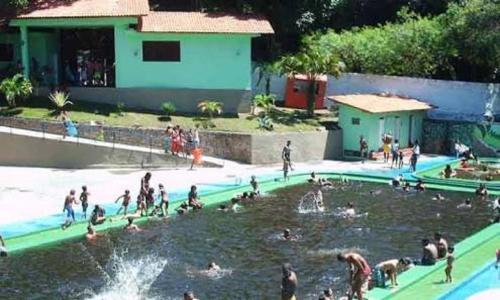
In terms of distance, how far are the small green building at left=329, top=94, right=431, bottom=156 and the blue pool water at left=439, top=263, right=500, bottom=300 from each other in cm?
2179

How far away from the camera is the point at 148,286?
21.0 metres

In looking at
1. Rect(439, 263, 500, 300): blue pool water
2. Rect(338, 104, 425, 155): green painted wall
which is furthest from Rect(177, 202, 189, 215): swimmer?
Rect(338, 104, 425, 155): green painted wall

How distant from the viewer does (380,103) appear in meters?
44.5

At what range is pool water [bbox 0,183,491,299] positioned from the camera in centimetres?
2088

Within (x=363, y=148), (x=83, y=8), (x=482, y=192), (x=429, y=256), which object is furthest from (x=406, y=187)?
(x=83, y=8)

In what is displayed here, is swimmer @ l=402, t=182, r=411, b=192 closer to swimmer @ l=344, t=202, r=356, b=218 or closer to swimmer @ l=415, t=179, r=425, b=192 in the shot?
swimmer @ l=415, t=179, r=425, b=192

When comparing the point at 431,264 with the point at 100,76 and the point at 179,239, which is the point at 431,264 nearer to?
the point at 179,239

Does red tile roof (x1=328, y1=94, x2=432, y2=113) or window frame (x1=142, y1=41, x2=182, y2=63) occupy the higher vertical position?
window frame (x1=142, y1=41, x2=182, y2=63)

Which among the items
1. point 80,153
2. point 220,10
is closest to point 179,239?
point 80,153

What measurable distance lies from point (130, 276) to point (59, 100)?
70.8 feet

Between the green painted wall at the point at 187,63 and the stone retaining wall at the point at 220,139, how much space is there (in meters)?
5.44

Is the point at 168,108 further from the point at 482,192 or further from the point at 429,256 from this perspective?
the point at 429,256

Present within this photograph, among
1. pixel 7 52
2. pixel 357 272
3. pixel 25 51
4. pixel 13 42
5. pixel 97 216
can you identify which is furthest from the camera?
pixel 7 52

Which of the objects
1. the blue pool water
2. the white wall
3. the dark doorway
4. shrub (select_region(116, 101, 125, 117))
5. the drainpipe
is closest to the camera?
the blue pool water
